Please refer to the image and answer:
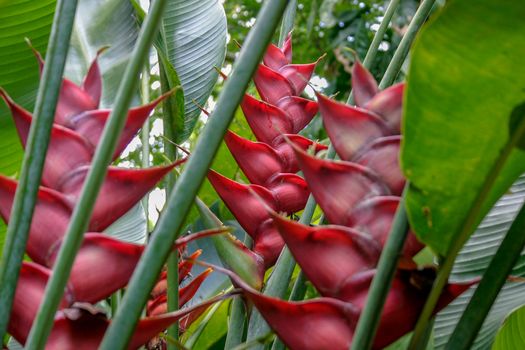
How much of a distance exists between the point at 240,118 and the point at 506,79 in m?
0.73

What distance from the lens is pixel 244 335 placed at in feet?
2.13

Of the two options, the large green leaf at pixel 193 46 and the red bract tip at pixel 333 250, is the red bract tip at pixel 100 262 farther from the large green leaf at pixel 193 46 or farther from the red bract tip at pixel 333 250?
the large green leaf at pixel 193 46

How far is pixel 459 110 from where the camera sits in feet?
1.22

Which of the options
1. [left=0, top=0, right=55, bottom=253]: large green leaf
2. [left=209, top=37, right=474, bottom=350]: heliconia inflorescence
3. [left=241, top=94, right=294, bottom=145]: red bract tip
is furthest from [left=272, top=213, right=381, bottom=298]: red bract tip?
[left=0, top=0, right=55, bottom=253]: large green leaf

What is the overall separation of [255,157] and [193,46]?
0.29 metres

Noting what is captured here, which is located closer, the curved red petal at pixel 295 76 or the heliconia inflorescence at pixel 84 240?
the heliconia inflorescence at pixel 84 240

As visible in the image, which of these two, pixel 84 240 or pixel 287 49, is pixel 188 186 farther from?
pixel 287 49

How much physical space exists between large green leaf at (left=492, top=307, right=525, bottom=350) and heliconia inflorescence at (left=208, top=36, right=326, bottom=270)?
0.23 meters

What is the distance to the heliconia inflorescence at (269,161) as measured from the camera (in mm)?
576

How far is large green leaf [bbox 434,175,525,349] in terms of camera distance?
66 cm

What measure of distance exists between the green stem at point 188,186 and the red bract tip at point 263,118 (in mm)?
244

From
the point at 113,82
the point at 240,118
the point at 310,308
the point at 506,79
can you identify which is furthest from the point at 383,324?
the point at 240,118

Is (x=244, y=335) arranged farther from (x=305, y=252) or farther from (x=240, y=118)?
(x=240, y=118)

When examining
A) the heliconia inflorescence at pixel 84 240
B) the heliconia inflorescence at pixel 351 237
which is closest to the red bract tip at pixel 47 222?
the heliconia inflorescence at pixel 84 240
